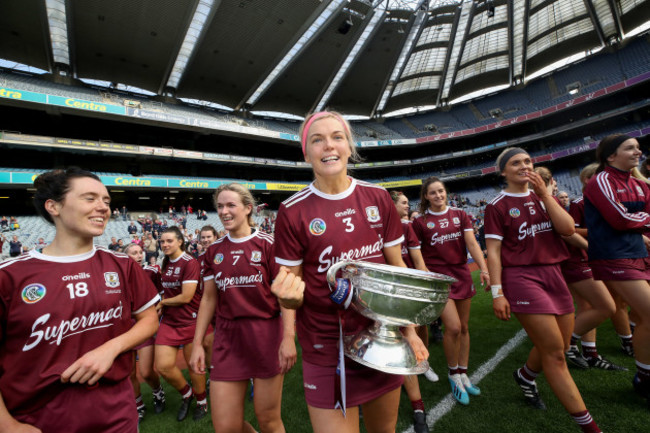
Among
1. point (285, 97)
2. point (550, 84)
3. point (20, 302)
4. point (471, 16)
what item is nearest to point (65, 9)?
point (285, 97)

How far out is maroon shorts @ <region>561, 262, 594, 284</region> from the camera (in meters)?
3.29

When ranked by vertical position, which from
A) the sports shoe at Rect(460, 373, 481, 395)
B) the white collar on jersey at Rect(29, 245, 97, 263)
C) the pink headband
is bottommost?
the sports shoe at Rect(460, 373, 481, 395)

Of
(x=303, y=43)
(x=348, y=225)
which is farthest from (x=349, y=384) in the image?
(x=303, y=43)

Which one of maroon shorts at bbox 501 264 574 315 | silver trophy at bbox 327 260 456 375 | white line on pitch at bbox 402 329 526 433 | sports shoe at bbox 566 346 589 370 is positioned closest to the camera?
silver trophy at bbox 327 260 456 375

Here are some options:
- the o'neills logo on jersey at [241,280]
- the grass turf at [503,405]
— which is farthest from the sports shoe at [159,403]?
the o'neills logo on jersey at [241,280]

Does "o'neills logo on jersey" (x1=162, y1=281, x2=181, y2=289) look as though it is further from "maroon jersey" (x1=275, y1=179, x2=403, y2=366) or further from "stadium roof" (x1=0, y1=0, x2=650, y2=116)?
"stadium roof" (x1=0, y1=0, x2=650, y2=116)

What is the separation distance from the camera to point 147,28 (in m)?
18.2

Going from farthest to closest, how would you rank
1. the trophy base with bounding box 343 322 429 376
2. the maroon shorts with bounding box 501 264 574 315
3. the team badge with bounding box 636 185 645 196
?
the team badge with bounding box 636 185 645 196
the maroon shorts with bounding box 501 264 574 315
the trophy base with bounding box 343 322 429 376

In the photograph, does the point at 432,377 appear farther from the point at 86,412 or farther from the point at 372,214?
the point at 86,412

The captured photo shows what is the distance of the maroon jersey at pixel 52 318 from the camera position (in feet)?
4.62

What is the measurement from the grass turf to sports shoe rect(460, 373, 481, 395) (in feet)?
0.23

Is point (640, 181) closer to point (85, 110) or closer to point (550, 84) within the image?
point (85, 110)

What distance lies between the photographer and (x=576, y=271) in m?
3.34

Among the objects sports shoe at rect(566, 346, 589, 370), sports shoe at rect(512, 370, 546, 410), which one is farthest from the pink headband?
sports shoe at rect(566, 346, 589, 370)
